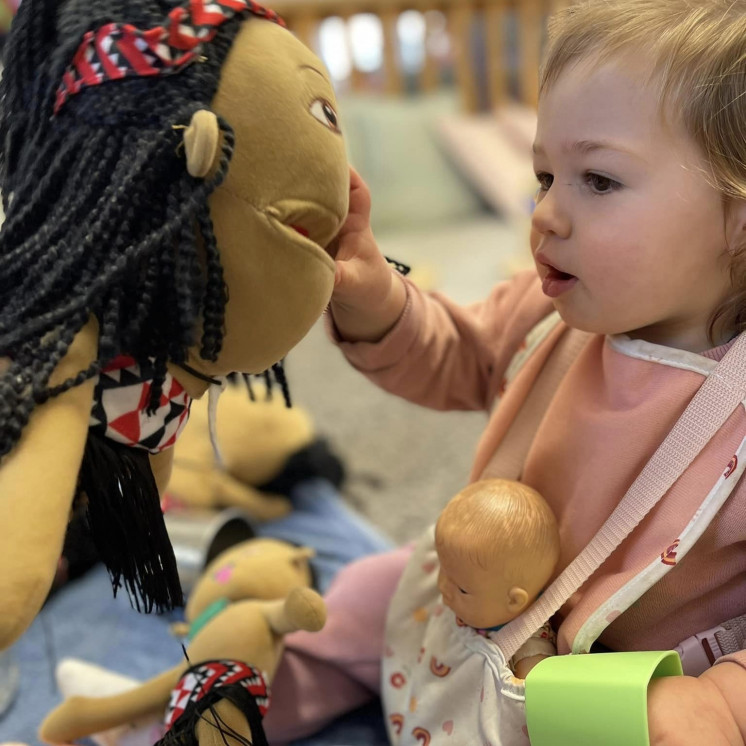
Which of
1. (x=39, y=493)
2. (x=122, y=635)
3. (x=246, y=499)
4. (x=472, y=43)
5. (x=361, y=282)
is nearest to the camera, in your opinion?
(x=39, y=493)

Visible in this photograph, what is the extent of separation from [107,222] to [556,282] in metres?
0.33

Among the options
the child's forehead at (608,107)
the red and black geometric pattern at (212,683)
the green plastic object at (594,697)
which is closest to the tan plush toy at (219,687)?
the red and black geometric pattern at (212,683)

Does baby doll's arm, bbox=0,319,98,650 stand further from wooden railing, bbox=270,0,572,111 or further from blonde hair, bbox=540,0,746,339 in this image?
wooden railing, bbox=270,0,572,111

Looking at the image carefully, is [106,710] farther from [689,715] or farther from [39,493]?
[689,715]

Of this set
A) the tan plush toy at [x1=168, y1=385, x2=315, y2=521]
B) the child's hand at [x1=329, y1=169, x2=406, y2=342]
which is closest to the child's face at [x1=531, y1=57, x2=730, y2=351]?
the child's hand at [x1=329, y1=169, x2=406, y2=342]

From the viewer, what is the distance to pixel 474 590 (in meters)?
0.59

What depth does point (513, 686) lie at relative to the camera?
583 mm

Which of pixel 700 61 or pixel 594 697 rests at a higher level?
pixel 700 61

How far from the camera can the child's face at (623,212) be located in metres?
0.56

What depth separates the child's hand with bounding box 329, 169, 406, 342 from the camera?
0.65 meters

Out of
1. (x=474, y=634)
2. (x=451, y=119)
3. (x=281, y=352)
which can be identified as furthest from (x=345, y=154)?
(x=451, y=119)

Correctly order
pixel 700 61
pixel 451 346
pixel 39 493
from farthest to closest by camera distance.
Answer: pixel 451 346
pixel 700 61
pixel 39 493

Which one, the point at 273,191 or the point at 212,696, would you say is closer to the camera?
the point at 273,191

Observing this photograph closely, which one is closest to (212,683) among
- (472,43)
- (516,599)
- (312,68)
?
(516,599)
